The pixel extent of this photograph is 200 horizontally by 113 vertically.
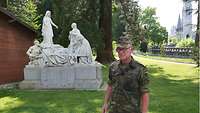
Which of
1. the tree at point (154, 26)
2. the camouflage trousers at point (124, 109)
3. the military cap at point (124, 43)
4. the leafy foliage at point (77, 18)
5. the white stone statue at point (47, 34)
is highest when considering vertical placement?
the tree at point (154, 26)

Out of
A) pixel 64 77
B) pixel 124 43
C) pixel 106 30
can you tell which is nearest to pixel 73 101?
pixel 64 77

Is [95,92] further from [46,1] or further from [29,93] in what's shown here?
[46,1]

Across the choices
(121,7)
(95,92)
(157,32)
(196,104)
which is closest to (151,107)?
(196,104)

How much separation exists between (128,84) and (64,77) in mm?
14661

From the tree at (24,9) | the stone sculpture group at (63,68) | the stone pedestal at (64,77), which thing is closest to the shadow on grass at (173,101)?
the stone pedestal at (64,77)

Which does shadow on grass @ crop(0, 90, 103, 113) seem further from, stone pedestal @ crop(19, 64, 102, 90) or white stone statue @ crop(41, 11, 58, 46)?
white stone statue @ crop(41, 11, 58, 46)

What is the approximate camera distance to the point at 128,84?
530cm

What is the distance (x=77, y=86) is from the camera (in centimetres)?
1962

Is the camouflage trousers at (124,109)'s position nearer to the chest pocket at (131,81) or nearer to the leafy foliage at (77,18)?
the chest pocket at (131,81)

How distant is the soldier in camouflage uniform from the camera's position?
5.25m

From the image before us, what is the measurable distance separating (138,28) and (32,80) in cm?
2488

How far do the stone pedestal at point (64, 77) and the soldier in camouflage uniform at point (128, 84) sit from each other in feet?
46.1

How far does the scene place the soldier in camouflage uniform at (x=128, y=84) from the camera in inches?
207

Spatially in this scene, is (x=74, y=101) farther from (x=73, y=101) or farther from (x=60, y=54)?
(x=60, y=54)
